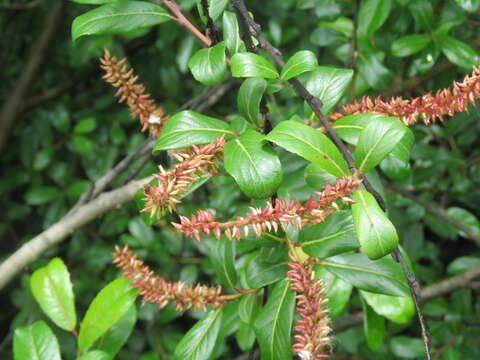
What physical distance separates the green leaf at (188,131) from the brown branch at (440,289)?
729 millimetres

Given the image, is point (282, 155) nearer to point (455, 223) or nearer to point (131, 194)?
point (131, 194)

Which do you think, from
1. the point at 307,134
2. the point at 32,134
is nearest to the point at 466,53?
the point at 307,134

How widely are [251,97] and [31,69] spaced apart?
134cm

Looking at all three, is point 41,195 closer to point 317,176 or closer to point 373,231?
point 317,176

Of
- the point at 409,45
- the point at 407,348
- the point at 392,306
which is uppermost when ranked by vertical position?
the point at 409,45

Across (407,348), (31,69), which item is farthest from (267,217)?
(31,69)

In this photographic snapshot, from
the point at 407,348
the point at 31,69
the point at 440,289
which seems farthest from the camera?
the point at 31,69

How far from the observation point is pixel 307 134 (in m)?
0.62

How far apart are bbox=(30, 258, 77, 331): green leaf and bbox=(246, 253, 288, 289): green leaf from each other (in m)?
0.38

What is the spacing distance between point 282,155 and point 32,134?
1227mm

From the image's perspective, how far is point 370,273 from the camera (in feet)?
2.51

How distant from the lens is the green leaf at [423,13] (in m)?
1.13

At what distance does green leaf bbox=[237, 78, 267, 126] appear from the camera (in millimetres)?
717

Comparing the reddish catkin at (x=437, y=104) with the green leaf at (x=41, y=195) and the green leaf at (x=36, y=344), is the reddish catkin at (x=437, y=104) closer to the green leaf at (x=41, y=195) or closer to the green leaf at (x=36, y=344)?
the green leaf at (x=36, y=344)
